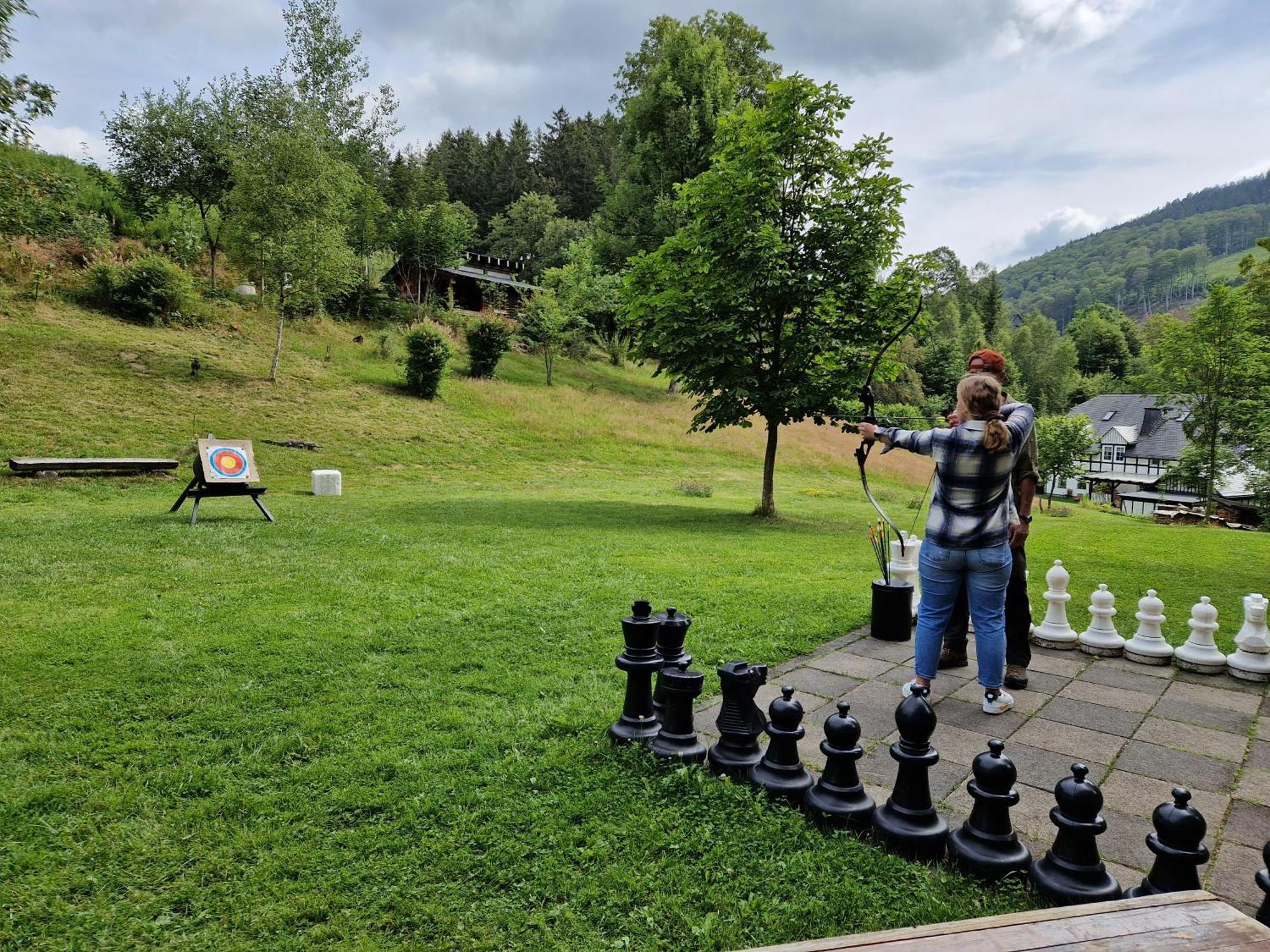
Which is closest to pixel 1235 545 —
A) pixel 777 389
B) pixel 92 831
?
pixel 777 389

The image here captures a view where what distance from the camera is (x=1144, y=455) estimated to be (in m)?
54.0

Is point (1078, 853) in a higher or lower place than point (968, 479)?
lower

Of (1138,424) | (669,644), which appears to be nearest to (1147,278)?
(1138,424)

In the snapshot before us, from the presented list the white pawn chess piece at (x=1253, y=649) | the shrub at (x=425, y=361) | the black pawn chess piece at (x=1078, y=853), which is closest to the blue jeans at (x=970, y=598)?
the black pawn chess piece at (x=1078, y=853)

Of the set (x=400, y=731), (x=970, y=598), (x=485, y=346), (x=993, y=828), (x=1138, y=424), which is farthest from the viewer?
(x=1138, y=424)

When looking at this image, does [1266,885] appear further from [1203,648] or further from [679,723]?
[1203,648]

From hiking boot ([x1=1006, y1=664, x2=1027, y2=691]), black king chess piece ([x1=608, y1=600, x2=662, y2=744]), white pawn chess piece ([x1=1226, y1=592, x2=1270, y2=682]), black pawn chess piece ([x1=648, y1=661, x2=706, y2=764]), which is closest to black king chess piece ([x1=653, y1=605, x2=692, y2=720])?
black king chess piece ([x1=608, y1=600, x2=662, y2=744])

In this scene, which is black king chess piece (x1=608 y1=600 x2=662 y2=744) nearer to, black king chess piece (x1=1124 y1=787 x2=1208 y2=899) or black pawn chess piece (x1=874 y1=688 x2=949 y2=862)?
black pawn chess piece (x1=874 y1=688 x2=949 y2=862)

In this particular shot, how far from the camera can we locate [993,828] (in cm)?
240

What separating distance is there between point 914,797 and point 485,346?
27707 millimetres

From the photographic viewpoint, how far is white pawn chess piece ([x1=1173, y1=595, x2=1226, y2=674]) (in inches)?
180

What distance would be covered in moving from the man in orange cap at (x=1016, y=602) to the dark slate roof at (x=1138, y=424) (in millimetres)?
55878

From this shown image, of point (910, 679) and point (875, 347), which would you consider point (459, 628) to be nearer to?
point (910, 679)

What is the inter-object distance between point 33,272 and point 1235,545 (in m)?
31.5
